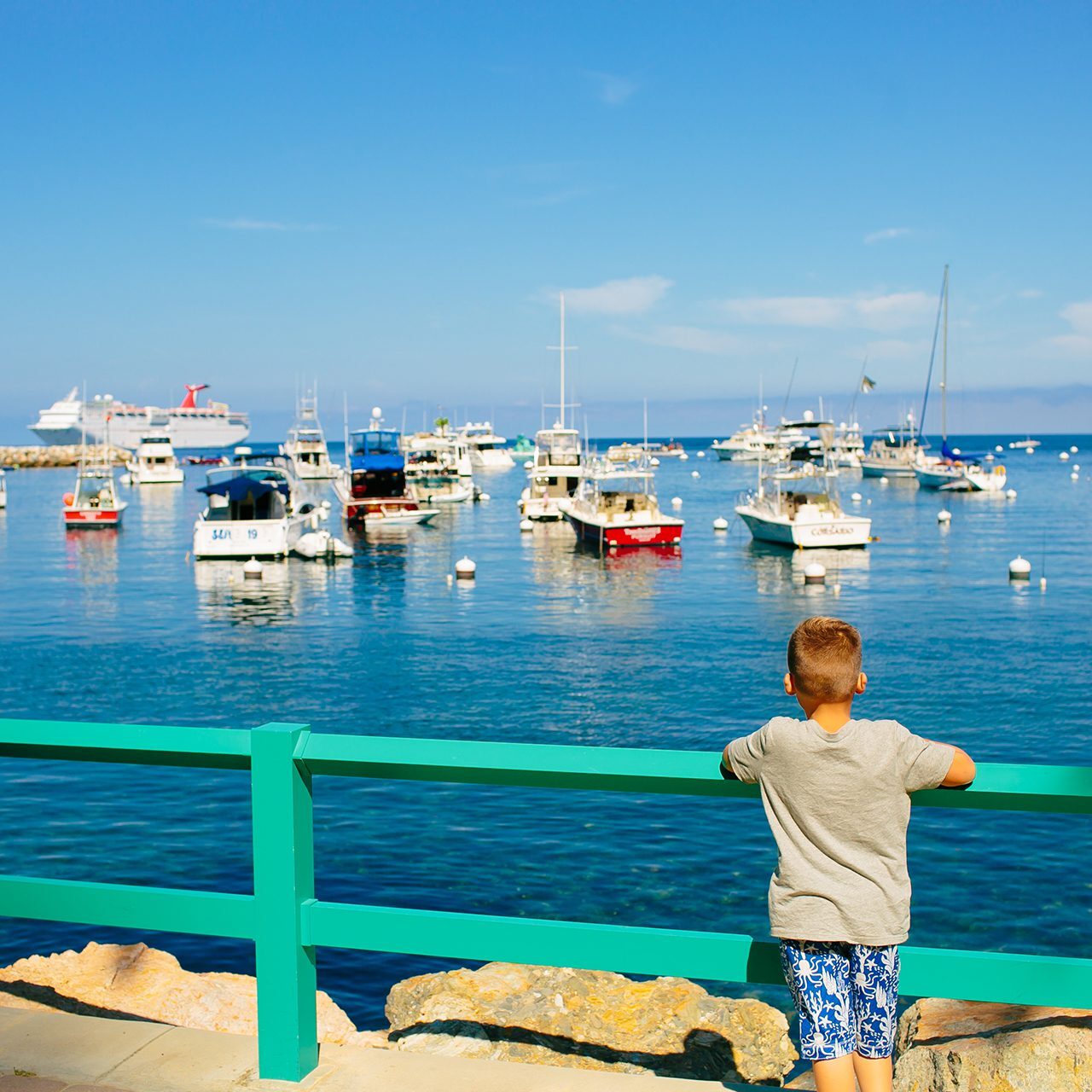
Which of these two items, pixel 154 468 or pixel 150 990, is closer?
pixel 150 990

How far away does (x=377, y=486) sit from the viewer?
68.2 meters

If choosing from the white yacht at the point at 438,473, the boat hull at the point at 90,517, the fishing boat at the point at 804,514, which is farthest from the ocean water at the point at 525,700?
the white yacht at the point at 438,473

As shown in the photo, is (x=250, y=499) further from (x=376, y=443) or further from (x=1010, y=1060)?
(x=1010, y=1060)

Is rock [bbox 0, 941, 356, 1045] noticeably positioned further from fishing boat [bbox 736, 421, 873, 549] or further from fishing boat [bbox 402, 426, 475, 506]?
fishing boat [bbox 402, 426, 475, 506]

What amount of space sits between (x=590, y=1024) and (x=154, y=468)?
112 metres

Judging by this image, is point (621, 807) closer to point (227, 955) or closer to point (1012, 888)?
point (1012, 888)

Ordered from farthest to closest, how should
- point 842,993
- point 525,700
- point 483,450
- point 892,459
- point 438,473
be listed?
point 483,450
point 892,459
point 438,473
point 525,700
point 842,993

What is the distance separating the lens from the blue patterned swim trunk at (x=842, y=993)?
10.8 feet

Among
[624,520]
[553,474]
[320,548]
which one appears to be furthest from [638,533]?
[553,474]

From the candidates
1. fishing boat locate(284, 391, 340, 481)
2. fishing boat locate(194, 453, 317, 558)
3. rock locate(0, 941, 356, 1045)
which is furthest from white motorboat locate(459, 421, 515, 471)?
rock locate(0, 941, 356, 1045)

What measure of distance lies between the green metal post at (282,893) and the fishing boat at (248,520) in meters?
42.9

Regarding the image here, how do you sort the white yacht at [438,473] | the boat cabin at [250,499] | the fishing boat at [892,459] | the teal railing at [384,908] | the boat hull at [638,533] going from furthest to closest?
1. the fishing boat at [892,459]
2. the white yacht at [438,473]
3. the boat hull at [638,533]
4. the boat cabin at [250,499]
5. the teal railing at [384,908]

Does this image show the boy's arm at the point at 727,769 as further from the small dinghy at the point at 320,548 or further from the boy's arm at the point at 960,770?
the small dinghy at the point at 320,548

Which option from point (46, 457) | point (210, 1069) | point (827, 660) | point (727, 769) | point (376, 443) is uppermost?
point (827, 660)
